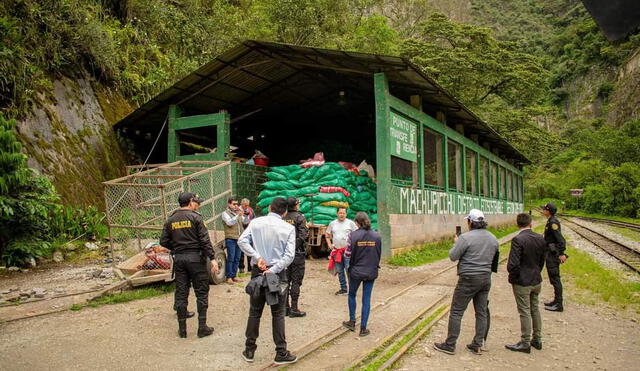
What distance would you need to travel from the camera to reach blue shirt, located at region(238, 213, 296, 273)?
447cm

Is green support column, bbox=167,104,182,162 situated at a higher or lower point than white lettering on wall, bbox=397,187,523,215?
higher

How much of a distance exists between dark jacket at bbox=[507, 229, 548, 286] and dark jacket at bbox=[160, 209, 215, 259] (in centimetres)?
357

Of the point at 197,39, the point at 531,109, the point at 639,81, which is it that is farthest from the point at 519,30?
the point at 197,39

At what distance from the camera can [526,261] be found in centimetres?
494

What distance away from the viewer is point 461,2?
94.9 metres

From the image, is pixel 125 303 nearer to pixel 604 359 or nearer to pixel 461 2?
pixel 604 359

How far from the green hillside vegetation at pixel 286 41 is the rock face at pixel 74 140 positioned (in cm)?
36

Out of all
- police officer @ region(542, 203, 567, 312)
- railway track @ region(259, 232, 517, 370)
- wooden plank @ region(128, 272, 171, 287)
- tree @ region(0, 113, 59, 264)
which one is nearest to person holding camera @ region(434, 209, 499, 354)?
railway track @ region(259, 232, 517, 370)

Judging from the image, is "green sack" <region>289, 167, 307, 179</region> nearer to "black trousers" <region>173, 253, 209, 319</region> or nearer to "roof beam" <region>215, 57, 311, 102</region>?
"roof beam" <region>215, 57, 311, 102</region>

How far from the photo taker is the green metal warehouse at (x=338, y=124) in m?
11.7

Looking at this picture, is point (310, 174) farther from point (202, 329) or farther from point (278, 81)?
point (202, 329)

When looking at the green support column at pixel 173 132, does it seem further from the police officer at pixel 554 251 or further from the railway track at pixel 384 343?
the police officer at pixel 554 251

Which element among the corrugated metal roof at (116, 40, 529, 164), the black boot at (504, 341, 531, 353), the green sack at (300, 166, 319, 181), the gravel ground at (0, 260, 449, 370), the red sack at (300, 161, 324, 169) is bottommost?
the black boot at (504, 341, 531, 353)

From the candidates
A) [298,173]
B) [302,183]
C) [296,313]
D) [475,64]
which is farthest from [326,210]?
[475,64]
